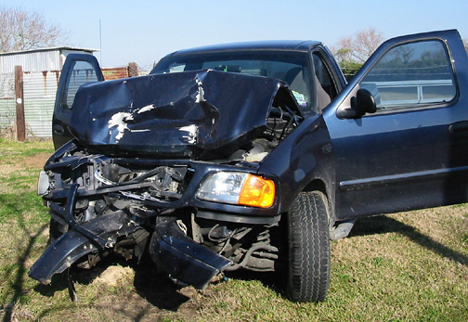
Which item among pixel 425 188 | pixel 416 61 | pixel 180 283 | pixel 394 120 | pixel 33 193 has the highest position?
pixel 416 61

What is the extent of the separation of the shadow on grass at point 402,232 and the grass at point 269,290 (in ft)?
0.05

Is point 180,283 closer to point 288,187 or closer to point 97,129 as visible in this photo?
point 288,187

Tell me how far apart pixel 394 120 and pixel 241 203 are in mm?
1612

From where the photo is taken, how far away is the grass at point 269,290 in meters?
3.06

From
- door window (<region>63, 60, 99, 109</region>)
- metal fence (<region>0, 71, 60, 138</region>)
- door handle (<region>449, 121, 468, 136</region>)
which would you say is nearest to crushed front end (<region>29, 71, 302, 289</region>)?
door window (<region>63, 60, 99, 109</region>)

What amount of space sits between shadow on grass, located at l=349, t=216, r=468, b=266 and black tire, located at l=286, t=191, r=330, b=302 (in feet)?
5.12

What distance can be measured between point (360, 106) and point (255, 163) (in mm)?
1131

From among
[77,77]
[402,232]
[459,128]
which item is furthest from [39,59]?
[459,128]

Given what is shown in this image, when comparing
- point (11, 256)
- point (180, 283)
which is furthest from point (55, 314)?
point (11, 256)

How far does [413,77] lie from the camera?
4.03 metres

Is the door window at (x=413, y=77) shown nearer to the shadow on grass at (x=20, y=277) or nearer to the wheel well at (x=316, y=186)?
the wheel well at (x=316, y=186)

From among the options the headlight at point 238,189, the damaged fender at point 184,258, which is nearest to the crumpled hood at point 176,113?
the headlight at point 238,189

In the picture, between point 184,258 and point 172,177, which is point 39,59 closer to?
point 172,177

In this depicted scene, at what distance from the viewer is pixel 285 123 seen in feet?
12.0
